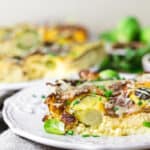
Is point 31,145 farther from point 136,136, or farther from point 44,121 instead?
point 136,136

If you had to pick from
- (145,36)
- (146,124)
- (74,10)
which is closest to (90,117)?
(146,124)

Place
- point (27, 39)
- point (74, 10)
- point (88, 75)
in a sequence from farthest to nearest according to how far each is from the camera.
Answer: point (74, 10) < point (27, 39) < point (88, 75)

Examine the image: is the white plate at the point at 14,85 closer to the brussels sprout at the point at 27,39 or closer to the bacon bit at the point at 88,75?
the bacon bit at the point at 88,75

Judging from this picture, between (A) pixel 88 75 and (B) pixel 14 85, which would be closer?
(A) pixel 88 75

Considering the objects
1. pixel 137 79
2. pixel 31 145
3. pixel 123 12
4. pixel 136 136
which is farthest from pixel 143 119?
pixel 123 12

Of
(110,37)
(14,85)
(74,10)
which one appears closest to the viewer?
(14,85)

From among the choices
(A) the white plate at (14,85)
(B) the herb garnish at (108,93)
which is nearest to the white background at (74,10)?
(A) the white plate at (14,85)

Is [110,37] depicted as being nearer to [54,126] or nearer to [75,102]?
[75,102]
